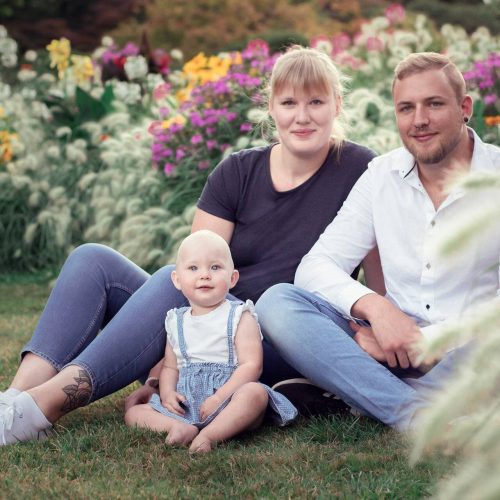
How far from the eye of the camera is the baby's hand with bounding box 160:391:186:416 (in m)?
3.00

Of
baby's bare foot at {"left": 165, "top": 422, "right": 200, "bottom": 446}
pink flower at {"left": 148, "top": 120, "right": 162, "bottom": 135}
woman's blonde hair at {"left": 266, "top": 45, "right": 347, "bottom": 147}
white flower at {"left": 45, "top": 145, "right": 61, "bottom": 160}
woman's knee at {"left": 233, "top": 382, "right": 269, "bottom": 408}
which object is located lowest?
baby's bare foot at {"left": 165, "top": 422, "right": 200, "bottom": 446}

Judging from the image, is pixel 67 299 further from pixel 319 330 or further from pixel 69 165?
pixel 69 165

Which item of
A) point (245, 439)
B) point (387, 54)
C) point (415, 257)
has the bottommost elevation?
point (245, 439)

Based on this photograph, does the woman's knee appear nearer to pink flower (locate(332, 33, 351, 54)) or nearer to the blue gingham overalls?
the blue gingham overalls

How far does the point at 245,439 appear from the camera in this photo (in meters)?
2.94

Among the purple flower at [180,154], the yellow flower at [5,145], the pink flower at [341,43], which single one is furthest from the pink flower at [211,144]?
the yellow flower at [5,145]

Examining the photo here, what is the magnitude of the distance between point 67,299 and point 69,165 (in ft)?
12.8

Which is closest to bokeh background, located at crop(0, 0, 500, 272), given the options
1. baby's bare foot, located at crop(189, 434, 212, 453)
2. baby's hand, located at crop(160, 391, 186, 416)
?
baby's hand, located at crop(160, 391, 186, 416)

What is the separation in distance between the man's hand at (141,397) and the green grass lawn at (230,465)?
9 centimetres

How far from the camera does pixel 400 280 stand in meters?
3.14

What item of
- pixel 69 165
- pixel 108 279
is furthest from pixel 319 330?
pixel 69 165

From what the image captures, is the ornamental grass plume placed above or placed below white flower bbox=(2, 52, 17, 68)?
below

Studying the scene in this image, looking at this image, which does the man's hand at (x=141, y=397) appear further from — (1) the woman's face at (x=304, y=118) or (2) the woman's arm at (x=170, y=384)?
(1) the woman's face at (x=304, y=118)

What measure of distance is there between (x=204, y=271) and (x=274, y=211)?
51 cm
